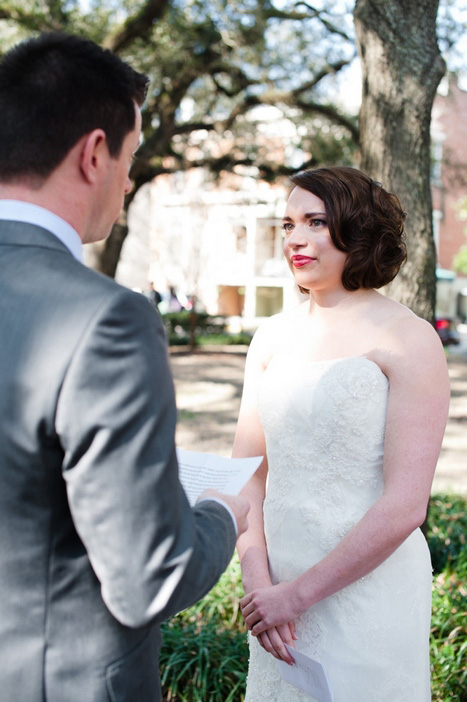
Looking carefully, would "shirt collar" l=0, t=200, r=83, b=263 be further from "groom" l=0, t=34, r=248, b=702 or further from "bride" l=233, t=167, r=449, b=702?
"bride" l=233, t=167, r=449, b=702

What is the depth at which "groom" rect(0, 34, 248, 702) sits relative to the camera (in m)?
1.12

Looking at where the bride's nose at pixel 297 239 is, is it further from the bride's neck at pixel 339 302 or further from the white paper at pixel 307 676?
the white paper at pixel 307 676

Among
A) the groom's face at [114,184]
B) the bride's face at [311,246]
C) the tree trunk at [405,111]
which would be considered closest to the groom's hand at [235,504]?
the groom's face at [114,184]

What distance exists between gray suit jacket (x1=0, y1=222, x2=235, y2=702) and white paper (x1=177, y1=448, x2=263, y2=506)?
0.30m

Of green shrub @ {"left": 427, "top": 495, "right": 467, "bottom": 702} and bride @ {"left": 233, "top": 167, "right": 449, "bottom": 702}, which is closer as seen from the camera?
bride @ {"left": 233, "top": 167, "right": 449, "bottom": 702}

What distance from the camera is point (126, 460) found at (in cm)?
111

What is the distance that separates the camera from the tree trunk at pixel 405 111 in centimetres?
407

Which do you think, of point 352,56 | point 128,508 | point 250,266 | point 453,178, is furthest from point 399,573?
point 250,266

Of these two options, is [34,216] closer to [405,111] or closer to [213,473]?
[213,473]

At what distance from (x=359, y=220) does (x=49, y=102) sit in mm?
1191

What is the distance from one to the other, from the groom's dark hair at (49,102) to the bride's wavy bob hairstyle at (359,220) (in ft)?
3.42

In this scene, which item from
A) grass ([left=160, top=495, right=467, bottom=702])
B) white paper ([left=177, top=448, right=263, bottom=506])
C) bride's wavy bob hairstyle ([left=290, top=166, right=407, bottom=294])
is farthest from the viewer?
grass ([left=160, top=495, right=467, bottom=702])

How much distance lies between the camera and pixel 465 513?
573 centimetres

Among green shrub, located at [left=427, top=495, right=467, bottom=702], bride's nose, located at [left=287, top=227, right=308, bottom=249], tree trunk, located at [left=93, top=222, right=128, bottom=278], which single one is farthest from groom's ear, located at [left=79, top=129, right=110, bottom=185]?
tree trunk, located at [left=93, top=222, right=128, bottom=278]
